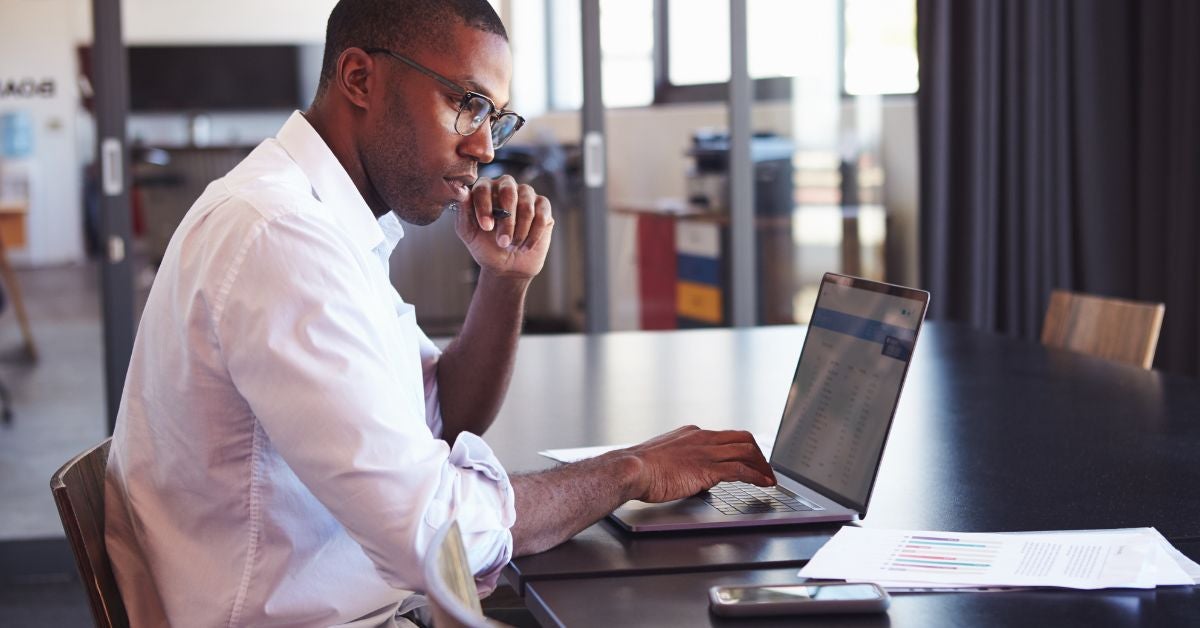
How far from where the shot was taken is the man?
4.09ft

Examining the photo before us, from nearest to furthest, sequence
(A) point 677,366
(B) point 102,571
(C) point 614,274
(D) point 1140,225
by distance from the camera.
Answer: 1. (B) point 102,571
2. (A) point 677,366
3. (D) point 1140,225
4. (C) point 614,274

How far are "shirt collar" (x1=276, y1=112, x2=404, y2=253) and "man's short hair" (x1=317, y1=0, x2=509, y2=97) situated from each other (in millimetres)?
88

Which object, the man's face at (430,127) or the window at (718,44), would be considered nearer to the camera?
the man's face at (430,127)

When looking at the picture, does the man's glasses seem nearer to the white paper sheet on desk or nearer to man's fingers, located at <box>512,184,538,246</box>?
man's fingers, located at <box>512,184,538,246</box>

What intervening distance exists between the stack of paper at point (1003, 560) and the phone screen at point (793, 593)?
5cm

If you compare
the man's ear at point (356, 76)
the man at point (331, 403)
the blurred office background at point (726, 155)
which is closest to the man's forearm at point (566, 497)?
the man at point (331, 403)

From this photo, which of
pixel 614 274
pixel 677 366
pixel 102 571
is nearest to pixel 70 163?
pixel 614 274

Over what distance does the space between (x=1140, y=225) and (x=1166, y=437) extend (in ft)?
8.12

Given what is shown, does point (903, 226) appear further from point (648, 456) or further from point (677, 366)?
point (648, 456)

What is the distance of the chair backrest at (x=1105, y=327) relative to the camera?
8.63 ft

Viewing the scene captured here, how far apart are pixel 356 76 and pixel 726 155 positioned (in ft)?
10.4

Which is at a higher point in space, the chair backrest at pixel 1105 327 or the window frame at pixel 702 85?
the window frame at pixel 702 85

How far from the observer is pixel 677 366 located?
2.60 m

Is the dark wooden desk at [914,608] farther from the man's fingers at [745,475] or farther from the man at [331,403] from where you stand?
the man's fingers at [745,475]
